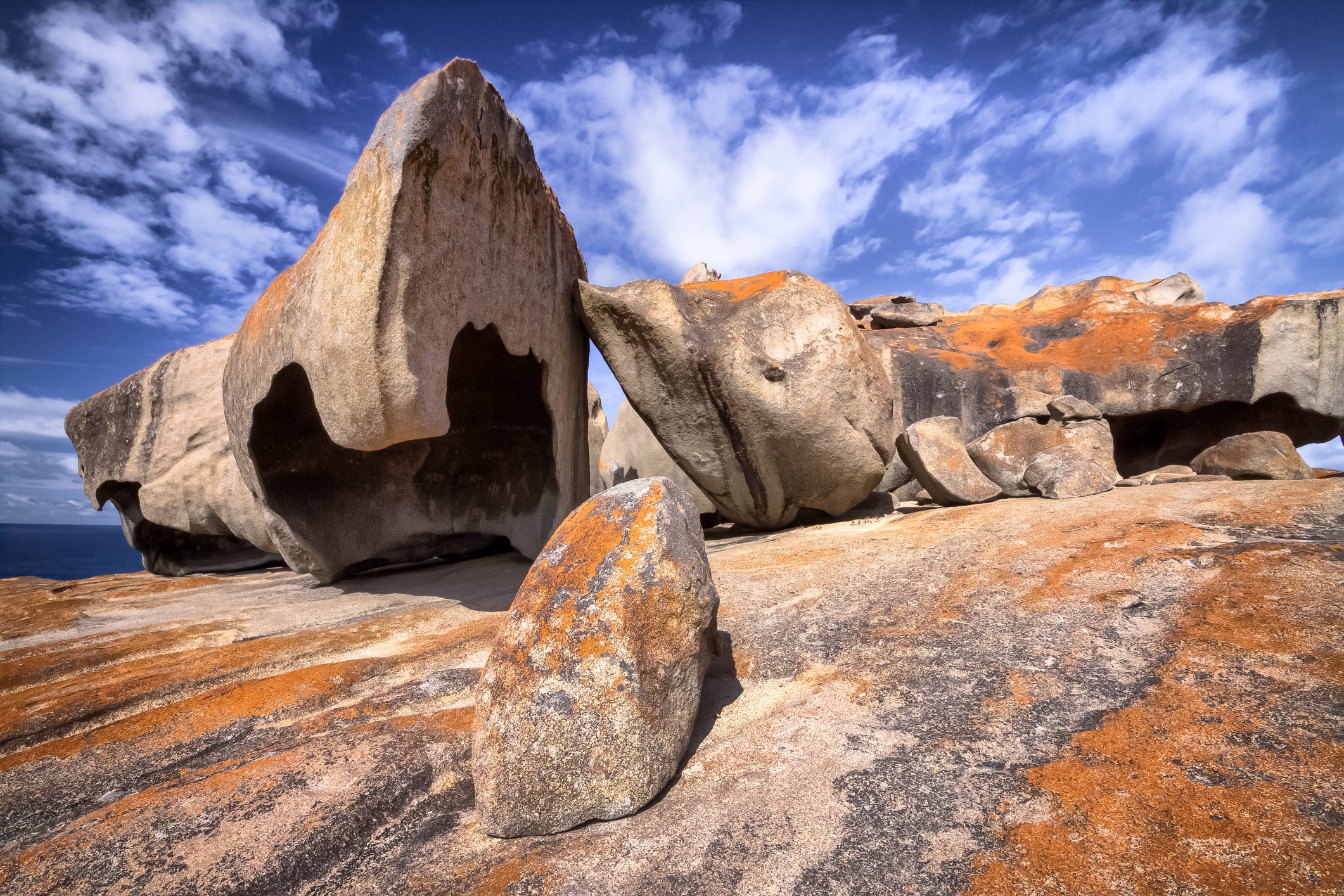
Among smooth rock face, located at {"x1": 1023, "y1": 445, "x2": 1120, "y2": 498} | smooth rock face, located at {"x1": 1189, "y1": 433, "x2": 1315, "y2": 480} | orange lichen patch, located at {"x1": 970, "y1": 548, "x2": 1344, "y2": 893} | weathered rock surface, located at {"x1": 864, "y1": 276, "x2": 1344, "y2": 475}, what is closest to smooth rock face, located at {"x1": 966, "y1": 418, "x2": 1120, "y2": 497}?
smooth rock face, located at {"x1": 1023, "y1": 445, "x2": 1120, "y2": 498}

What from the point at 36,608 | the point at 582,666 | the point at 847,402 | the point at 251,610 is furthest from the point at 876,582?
the point at 36,608

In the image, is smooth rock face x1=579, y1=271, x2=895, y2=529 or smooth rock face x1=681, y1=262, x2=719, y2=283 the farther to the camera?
smooth rock face x1=681, y1=262, x2=719, y2=283

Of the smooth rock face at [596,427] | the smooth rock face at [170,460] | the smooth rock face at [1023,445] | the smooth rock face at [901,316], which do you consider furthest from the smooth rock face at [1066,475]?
the smooth rock face at [170,460]

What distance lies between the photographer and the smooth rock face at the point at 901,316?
9.89 metres

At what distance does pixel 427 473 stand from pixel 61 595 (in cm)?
390

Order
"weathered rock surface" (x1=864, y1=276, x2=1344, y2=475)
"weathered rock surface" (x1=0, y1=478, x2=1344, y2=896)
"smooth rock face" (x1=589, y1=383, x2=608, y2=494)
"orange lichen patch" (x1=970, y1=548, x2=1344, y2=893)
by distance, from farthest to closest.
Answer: "smooth rock face" (x1=589, y1=383, x2=608, y2=494), "weathered rock surface" (x1=864, y1=276, x2=1344, y2=475), "weathered rock surface" (x1=0, y1=478, x2=1344, y2=896), "orange lichen patch" (x1=970, y1=548, x2=1344, y2=893)

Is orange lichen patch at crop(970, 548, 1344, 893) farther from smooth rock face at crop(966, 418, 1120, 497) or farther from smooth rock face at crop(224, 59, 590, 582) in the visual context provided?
smooth rock face at crop(966, 418, 1120, 497)

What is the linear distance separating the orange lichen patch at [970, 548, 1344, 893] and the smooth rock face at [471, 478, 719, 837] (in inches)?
34.3

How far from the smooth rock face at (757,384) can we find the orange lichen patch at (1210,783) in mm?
3367

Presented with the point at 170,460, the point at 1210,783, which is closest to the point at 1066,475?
Result: the point at 1210,783

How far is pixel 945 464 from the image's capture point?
5496 mm

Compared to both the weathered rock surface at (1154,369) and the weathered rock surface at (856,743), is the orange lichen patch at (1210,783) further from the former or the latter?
the weathered rock surface at (1154,369)

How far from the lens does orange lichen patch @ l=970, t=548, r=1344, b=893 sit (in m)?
1.32

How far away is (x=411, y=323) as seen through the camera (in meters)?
3.65
